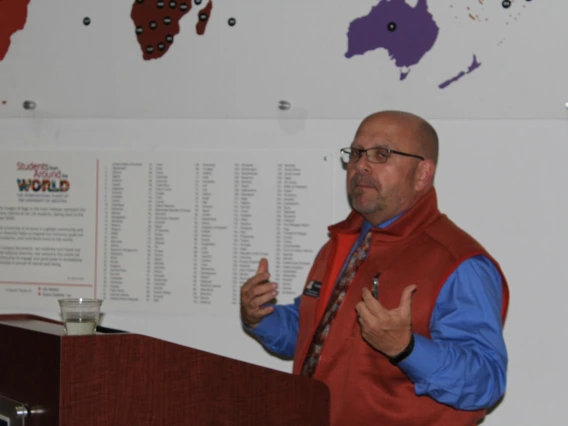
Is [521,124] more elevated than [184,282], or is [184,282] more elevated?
[521,124]

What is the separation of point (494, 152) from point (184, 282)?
1162 mm

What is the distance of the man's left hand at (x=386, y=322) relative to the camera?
1720mm

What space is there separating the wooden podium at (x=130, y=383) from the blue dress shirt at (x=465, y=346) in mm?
356

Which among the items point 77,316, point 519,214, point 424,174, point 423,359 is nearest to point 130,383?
point 77,316

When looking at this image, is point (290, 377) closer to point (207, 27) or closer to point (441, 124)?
point (441, 124)

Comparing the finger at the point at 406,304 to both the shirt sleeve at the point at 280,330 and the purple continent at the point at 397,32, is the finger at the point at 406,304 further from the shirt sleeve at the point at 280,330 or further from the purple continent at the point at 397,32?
the purple continent at the point at 397,32

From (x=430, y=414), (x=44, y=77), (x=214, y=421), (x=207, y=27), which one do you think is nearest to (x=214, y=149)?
(x=207, y=27)

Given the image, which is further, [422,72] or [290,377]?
[422,72]

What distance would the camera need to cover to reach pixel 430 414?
6.45ft

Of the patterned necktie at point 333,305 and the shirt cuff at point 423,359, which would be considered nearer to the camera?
the shirt cuff at point 423,359

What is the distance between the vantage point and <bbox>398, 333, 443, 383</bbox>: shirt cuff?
1.79 m

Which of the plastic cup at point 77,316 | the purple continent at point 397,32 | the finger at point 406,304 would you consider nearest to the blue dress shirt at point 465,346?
the finger at point 406,304

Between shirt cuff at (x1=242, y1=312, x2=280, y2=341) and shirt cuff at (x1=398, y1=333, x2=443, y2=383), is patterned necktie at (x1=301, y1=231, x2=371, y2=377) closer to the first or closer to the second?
shirt cuff at (x1=242, y1=312, x2=280, y2=341)

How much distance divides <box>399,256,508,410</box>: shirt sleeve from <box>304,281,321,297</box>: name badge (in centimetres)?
42
